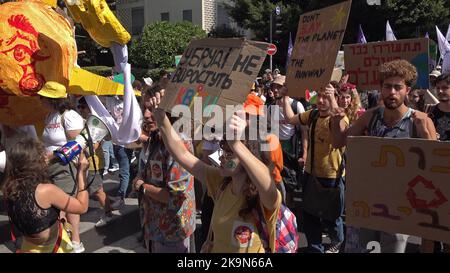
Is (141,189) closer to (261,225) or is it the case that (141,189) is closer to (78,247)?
(261,225)

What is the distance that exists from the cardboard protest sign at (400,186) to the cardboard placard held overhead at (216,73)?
2.77ft

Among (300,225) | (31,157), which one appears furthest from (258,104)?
(300,225)

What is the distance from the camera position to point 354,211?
281 cm

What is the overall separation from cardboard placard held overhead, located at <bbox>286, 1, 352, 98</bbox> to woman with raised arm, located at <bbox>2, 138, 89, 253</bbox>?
1.96m

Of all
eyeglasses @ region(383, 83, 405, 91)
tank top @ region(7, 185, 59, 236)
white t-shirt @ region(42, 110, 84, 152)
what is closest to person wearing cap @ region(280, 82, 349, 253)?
eyeglasses @ region(383, 83, 405, 91)

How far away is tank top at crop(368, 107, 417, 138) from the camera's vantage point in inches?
122

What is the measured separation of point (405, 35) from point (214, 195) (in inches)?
1005

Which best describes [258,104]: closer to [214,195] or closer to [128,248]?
[214,195]

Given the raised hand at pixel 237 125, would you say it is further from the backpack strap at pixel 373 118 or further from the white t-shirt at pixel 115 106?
the white t-shirt at pixel 115 106

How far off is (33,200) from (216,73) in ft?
3.97

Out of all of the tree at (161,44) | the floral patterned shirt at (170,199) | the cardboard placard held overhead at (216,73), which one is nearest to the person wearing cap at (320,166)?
the floral patterned shirt at (170,199)

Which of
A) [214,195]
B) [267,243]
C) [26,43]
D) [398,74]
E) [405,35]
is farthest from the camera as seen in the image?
[405,35]

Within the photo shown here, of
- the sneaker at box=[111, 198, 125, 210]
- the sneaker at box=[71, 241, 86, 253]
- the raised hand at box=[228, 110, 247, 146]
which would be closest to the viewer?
the raised hand at box=[228, 110, 247, 146]

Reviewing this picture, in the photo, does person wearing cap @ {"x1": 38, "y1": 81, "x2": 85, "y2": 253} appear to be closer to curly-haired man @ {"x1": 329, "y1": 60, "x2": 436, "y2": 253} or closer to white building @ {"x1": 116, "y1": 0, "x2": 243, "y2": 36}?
curly-haired man @ {"x1": 329, "y1": 60, "x2": 436, "y2": 253}
